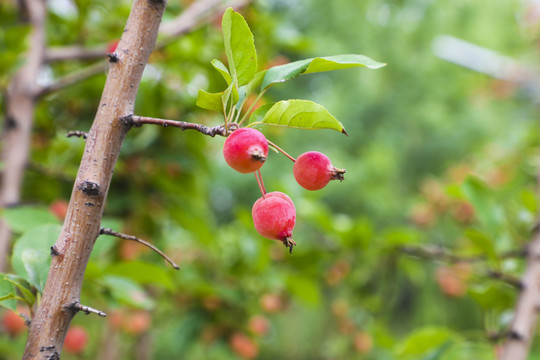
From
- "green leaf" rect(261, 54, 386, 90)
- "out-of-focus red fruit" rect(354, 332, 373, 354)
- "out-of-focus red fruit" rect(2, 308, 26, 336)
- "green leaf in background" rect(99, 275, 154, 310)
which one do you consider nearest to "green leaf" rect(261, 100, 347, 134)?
"green leaf" rect(261, 54, 386, 90)

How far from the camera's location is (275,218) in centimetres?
30

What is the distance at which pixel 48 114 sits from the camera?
3.17 ft

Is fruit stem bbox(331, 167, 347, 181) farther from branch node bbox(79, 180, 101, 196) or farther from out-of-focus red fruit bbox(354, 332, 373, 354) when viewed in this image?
out-of-focus red fruit bbox(354, 332, 373, 354)

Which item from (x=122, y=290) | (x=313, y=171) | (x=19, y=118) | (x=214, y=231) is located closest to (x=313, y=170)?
(x=313, y=171)

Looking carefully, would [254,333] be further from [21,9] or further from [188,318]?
[21,9]

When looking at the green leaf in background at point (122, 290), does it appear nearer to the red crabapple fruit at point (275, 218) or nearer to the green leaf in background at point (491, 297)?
the red crabapple fruit at point (275, 218)

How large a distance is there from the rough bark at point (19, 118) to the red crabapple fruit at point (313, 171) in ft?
1.73

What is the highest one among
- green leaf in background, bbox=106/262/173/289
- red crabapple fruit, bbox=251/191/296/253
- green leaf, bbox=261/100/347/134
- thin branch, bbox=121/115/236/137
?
green leaf in background, bbox=106/262/173/289

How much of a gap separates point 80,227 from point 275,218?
12cm

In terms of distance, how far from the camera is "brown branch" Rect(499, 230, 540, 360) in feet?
1.95

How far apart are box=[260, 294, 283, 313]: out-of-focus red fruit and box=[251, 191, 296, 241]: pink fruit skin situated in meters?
0.72

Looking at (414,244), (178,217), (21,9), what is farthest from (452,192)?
(21,9)

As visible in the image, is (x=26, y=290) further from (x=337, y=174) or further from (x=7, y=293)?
(x=337, y=174)

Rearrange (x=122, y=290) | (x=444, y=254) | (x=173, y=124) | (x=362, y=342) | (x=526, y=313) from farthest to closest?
(x=362, y=342) < (x=444, y=254) < (x=526, y=313) < (x=122, y=290) < (x=173, y=124)
